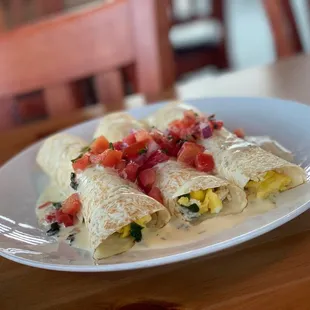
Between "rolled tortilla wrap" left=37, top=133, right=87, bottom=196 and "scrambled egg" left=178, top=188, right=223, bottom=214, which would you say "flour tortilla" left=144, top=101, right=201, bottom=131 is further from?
"scrambled egg" left=178, top=188, right=223, bottom=214

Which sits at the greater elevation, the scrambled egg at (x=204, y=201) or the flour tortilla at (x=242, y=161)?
the flour tortilla at (x=242, y=161)

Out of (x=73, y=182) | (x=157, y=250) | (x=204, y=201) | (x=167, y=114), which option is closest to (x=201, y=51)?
(x=167, y=114)

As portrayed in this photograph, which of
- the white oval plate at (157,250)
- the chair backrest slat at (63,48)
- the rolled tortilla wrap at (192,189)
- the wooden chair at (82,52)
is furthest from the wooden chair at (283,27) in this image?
the rolled tortilla wrap at (192,189)

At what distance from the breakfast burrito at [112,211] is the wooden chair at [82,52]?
53 centimetres

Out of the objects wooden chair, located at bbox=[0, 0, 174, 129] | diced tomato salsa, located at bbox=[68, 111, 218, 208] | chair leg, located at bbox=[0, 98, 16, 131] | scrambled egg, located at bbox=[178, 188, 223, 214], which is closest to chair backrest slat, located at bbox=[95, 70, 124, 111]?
wooden chair, located at bbox=[0, 0, 174, 129]

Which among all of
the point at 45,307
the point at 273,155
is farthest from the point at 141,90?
the point at 45,307

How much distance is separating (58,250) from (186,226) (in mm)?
192

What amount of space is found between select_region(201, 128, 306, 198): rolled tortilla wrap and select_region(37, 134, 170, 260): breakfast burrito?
0.48ft

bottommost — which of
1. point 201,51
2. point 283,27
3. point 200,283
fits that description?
point 201,51

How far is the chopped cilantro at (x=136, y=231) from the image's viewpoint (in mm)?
876

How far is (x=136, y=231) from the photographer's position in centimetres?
89

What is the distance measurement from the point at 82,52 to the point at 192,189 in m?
0.71

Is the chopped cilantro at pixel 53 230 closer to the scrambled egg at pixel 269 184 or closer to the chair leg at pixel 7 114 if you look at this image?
the scrambled egg at pixel 269 184

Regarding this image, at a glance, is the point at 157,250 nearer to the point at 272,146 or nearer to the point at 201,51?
the point at 272,146
